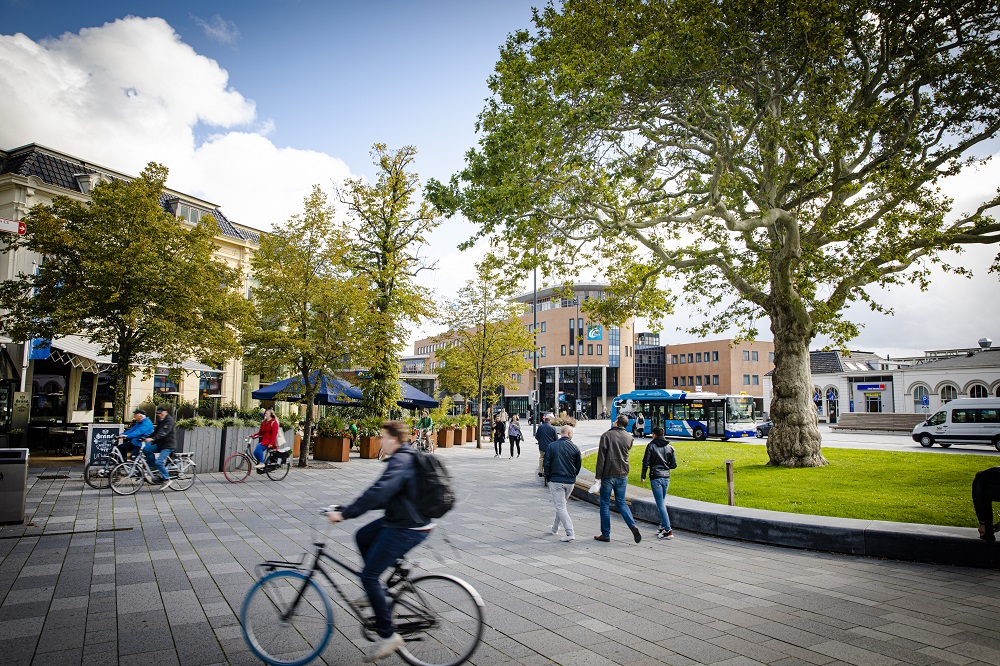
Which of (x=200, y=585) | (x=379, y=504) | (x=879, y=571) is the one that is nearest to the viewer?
(x=379, y=504)

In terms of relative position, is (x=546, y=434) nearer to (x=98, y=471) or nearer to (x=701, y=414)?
(x=98, y=471)

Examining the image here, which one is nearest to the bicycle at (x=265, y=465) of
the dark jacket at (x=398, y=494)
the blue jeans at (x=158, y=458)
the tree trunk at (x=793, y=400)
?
the blue jeans at (x=158, y=458)

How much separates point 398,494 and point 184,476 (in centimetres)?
1087

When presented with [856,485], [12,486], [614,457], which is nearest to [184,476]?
[12,486]

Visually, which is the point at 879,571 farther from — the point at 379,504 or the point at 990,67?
the point at 990,67

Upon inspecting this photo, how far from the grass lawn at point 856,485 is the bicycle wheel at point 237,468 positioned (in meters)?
9.36

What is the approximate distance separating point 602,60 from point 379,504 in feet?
36.1

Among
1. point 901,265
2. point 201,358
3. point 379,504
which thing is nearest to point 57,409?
point 201,358

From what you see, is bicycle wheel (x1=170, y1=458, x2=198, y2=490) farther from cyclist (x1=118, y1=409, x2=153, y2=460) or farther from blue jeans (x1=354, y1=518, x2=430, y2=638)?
blue jeans (x1=354, y1=518, x2=430, y2=638)

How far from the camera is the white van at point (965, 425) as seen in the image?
27234 mm

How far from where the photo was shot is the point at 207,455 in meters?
15.8

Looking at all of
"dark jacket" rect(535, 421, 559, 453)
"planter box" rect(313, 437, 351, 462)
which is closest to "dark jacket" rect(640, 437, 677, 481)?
"dark jacket" rect(535, 421, 559, 453)

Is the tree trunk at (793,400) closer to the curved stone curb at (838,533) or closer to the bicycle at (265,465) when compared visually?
the curved stone curb at (838,533)

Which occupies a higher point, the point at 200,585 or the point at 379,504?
the point at 379,504
